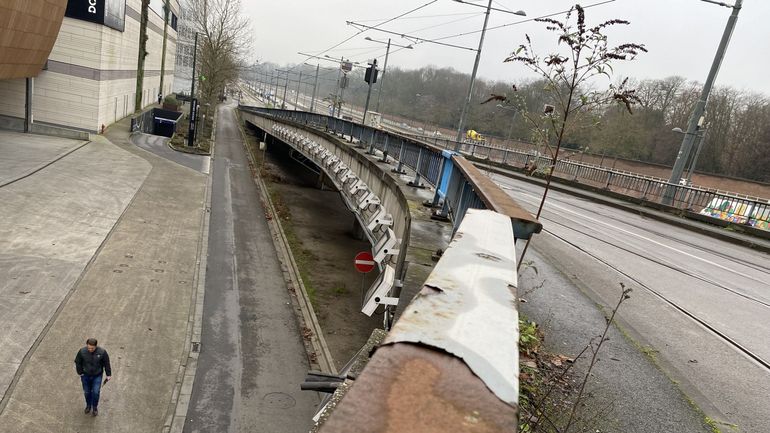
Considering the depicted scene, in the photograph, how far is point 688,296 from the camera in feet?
27.8

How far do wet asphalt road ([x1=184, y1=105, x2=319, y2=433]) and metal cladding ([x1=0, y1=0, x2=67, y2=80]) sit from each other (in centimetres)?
1229

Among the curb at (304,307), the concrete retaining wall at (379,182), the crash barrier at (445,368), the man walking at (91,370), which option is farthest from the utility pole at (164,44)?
the crash barrier at (445,368)

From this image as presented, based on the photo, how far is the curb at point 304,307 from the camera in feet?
33.7

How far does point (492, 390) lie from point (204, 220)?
18313mm

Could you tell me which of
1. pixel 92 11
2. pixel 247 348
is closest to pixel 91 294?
pixel 247 348

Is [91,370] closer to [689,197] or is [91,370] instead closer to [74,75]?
[689,197]

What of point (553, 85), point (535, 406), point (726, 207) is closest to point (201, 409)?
point (535, 406)

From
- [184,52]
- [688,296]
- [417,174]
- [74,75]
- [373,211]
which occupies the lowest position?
[373,211]

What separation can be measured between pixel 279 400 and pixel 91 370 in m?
3.21

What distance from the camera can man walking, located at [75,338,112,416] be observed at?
7125 mm

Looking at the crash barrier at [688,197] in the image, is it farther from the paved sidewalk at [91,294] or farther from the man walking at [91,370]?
the man walking at [91,370]

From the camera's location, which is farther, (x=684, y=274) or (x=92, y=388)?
(x=684, y=274)

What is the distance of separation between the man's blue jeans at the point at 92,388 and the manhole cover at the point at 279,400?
2755 mm

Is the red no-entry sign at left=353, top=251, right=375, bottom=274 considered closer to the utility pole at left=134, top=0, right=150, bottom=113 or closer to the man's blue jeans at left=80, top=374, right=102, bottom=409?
the man's blue jeans at left=80, top=374, right=102, bottom=409
